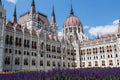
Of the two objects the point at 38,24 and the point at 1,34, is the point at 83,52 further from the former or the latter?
the point at 1,34

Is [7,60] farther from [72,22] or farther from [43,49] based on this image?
[72,22]

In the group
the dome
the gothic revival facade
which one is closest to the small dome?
the dome

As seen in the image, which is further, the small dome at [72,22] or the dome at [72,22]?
the small dome at [72,22]

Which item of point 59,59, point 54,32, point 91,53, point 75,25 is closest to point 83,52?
point 91,53

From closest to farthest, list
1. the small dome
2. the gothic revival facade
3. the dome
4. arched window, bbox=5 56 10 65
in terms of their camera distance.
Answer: arched window, bbox=5 56 10 65
the gothic revival facade
the dome
the small dome

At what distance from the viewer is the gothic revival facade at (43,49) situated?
5444 cm

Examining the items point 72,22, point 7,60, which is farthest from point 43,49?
point 72,22

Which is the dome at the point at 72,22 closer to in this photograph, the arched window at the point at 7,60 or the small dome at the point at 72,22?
the small dome at the point at 72,22

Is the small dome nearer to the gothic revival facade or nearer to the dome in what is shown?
the dome

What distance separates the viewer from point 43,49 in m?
65.9

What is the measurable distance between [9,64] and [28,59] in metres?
7.70

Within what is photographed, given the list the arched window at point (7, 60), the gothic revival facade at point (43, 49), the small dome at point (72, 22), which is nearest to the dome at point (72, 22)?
the small dome at point (72, 22)

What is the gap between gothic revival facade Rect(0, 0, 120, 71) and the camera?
54438 millimetres

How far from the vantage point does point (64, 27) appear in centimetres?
11300
